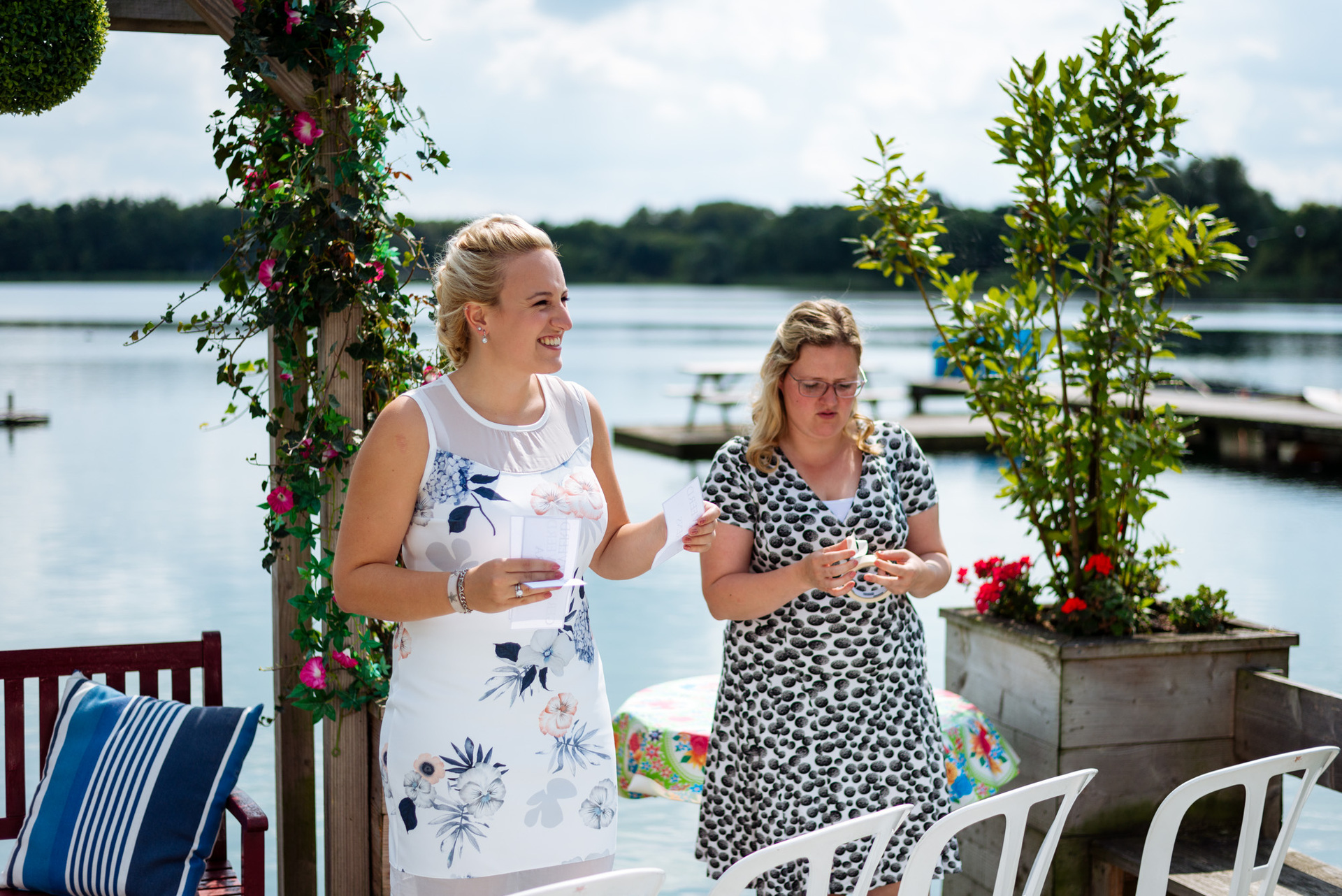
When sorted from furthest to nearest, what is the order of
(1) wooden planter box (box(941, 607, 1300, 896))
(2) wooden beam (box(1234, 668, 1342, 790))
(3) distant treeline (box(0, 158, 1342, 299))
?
(3) distant treeline (box(0, 158, 1342, 299)) < (1) wooden planter box (box(941, 607, 1300, 896)) < (2) wooden beam (box(1234, 668, 1342, 790))

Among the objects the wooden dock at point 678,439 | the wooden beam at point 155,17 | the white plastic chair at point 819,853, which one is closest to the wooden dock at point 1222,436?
the wooden dock at point 678,439

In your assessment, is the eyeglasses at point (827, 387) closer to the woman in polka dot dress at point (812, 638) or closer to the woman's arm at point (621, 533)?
the woman in polka dot dress at point (812, 638)

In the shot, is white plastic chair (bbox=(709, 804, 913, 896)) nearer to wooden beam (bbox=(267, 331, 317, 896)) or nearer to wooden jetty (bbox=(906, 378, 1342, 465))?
wooden beam (bbox=(267, 331, 317, 896))

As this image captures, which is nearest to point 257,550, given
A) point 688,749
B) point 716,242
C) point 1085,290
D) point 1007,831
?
point 688,749

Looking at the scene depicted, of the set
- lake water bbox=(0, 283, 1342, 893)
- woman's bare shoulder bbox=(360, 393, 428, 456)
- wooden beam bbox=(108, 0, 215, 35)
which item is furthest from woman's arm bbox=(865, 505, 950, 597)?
wooden beam bbox=(108, 0, 215, 35)

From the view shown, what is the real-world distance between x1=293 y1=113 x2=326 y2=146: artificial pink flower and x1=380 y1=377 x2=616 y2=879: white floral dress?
0.94m

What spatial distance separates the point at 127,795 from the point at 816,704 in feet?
4.51

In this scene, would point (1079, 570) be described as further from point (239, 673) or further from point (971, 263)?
point (239, 673)

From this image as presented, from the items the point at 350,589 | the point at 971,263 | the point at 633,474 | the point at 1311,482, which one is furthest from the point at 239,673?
the point at 1311,482

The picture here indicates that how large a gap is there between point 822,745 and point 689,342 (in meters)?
53.7

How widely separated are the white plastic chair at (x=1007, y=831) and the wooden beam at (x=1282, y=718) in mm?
1260

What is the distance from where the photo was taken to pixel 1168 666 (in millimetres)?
3025

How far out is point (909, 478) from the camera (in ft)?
7.93

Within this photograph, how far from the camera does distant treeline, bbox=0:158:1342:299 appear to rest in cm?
358
